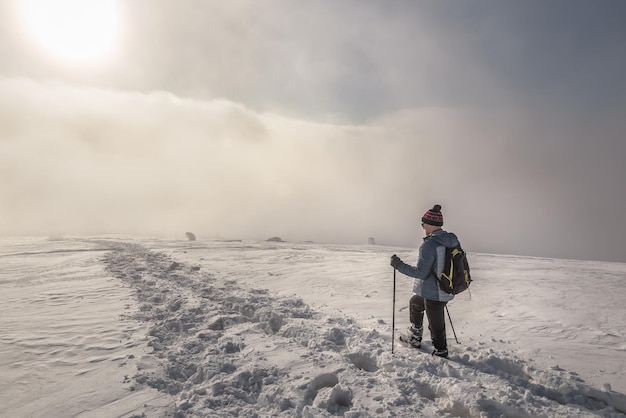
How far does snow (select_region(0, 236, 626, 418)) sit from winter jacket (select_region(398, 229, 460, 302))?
931 mm

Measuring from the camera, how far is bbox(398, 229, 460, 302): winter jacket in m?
4.48

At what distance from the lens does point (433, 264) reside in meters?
4.53

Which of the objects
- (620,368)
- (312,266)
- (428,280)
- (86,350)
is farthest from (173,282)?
(620,368)

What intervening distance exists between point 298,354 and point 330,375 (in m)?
0.79

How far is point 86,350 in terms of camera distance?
4.77m

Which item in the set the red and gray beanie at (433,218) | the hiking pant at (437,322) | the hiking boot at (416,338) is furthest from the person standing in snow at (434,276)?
the hiking boot at (416,338)

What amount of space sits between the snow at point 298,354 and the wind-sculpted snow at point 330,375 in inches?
0.7

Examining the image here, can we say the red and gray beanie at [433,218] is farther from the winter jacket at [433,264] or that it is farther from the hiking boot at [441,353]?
the hiking boot at [441,353]

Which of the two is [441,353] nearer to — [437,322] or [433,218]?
[437,322]

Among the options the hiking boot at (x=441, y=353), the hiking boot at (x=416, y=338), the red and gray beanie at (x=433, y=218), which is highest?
the red and gray beanie at (x=433, y=218)

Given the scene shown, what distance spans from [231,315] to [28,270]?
11.4 m

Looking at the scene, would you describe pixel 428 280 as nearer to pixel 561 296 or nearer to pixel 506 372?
pixel 506 372

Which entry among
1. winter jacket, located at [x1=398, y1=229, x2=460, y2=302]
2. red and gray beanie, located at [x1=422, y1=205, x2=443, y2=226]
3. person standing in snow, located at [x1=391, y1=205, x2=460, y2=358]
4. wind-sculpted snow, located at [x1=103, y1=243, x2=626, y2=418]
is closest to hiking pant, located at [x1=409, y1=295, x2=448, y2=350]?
person standing in snow, located at [x1=391, y1=205, x2=460, y2=358]

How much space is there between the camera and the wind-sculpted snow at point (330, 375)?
3.22 metres
